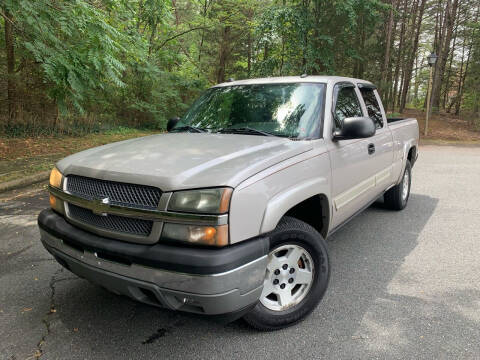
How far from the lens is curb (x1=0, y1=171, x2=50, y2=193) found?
6287 mm

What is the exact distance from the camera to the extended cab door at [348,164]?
10.1 ft

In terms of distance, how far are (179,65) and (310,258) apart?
58.1 ft

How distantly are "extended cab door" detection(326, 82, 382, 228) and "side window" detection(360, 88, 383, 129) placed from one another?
25cm

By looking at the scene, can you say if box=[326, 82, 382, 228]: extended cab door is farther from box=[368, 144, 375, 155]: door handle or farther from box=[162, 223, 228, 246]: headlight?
box=[162, 223, 228, 246]: headlight

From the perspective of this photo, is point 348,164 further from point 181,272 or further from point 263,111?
point 181,272

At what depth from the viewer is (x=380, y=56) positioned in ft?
70.9

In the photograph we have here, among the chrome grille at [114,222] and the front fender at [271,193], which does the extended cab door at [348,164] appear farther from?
the chrome grille at [114,222]

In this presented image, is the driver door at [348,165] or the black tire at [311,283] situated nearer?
the black tire at [311,283]

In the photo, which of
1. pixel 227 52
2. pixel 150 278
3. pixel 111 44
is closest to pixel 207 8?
pixel 227 52

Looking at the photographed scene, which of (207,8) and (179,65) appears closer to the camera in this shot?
(179,65)

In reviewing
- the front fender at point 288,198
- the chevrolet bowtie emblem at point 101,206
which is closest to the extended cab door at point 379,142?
the front fender at point 288,198

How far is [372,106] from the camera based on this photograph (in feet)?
14.0

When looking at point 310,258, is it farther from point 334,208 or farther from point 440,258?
point 440,258

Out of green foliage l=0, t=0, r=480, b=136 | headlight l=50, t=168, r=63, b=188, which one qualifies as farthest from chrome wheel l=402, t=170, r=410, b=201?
green foliage l=0, t=0, r=480, b=136
